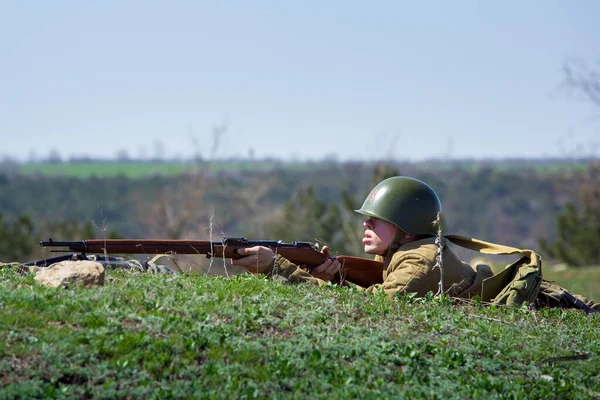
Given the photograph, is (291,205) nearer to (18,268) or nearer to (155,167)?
(18,268)

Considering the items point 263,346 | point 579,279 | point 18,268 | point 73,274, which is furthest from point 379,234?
point 579,279

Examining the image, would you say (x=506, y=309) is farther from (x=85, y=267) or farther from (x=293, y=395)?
(x=85, y=267)

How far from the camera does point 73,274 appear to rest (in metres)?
7.46

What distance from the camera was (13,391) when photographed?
5.32m

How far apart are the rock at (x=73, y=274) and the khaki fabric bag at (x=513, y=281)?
3675 millimetres

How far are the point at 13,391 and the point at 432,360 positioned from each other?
9.87ft

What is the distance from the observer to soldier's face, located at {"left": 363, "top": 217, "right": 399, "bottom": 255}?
8.70 meters

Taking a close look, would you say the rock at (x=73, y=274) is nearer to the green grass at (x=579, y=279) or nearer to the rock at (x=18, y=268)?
the rock at (x=18, y=268)

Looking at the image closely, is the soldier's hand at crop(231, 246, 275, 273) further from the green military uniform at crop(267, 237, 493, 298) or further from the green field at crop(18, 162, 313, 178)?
the green field at crop(18, 162, 313, 178)

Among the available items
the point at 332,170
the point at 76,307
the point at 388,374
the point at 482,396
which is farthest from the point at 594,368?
the point at 332,170

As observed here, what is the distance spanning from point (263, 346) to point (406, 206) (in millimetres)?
2766

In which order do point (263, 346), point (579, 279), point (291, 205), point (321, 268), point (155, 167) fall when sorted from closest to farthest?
1. point (263, 346)
2. point (321, 268)
3. point (579, 279)
4. point (291, 205)
5. point (155, 167)

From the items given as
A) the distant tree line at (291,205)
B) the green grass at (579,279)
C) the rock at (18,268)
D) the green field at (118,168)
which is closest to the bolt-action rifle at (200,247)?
the rock at (18,268)

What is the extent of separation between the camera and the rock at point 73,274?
7398mm
